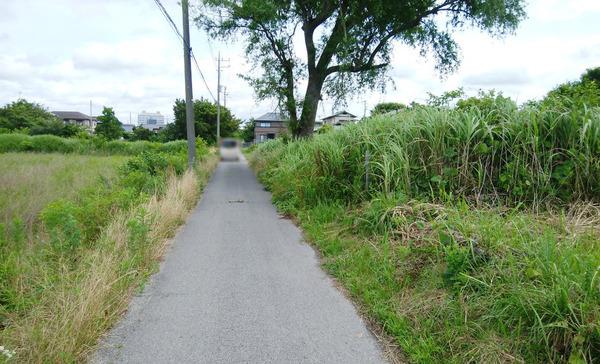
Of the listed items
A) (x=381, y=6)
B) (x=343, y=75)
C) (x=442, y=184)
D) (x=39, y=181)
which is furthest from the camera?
(x=343, y=75)

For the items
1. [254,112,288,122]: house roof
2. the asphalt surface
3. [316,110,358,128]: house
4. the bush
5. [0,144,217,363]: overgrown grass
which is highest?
[254,112,288,122]: house roof

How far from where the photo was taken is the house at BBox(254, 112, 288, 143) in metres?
19.7

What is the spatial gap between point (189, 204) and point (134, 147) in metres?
28.2

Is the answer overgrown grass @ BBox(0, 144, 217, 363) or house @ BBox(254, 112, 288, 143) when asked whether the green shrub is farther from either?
overgrown grass @ BBox(0, 144, 217, 363)

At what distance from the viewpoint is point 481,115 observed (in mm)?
6172

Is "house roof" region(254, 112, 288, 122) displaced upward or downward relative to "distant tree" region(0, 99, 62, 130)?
downward

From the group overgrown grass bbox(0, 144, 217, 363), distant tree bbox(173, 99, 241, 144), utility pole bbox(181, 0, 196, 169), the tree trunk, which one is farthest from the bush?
distant tree bbox(173, 99, 241, 144)

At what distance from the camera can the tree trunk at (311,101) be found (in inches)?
727

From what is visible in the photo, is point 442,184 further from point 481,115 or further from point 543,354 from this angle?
point 543,354

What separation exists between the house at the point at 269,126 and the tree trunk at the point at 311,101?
992mm

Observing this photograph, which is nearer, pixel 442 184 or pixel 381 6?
pixel 442 184

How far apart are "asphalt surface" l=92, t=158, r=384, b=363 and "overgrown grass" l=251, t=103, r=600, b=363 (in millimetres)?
380

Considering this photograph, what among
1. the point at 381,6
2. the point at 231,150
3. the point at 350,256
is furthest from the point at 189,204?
the point at 381,6

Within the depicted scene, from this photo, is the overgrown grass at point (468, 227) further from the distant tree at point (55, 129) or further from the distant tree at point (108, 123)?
the distant tree at point (55, 129)
